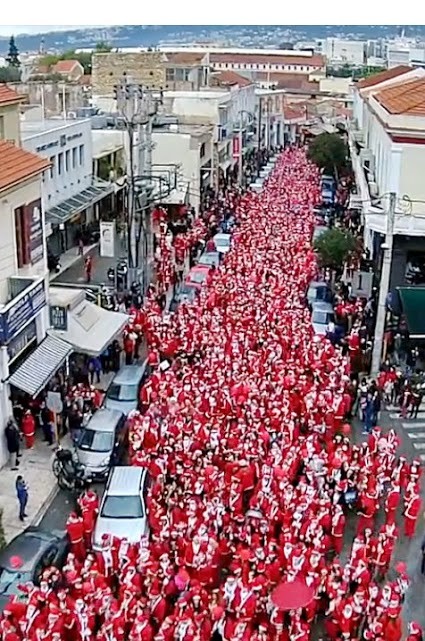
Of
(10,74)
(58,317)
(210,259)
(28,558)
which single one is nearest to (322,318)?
(210,259)

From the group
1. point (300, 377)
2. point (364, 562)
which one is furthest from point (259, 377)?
point (364, 562)

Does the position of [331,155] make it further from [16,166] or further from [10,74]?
[16,166]

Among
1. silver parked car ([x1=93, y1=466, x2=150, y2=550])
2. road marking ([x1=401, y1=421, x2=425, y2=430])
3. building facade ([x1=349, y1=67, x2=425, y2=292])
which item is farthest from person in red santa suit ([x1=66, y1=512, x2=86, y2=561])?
building facade ([x1=349, y1=67, x2=425, y2=292])

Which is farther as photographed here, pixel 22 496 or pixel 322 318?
pixel 322 318

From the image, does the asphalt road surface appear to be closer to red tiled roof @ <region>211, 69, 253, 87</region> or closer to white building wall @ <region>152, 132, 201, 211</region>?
white building wall @ <region>152, 132, 201, 211</region>

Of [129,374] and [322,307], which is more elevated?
[129,374]

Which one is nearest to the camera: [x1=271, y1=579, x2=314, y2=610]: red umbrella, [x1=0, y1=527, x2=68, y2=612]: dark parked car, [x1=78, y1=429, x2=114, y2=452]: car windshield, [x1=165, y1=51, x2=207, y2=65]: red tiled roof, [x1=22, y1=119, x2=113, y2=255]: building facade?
[x1=271, y1=579, x2=314, y2=610]: red umbrella
